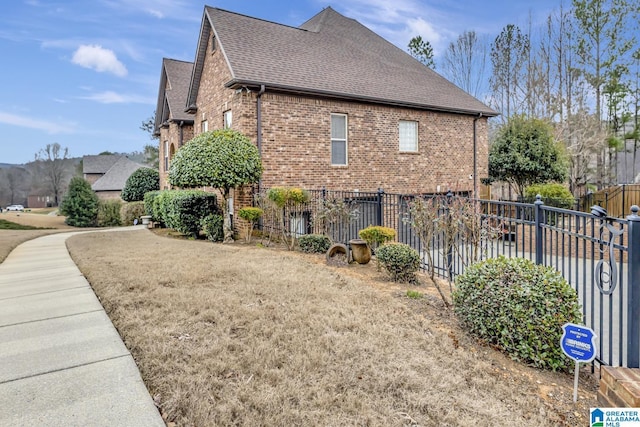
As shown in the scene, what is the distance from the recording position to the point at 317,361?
3172mm

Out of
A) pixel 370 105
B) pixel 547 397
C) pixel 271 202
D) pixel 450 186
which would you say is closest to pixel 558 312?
pixel 547 397

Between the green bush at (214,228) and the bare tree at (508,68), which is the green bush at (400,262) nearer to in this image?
the green bush at (214,228)

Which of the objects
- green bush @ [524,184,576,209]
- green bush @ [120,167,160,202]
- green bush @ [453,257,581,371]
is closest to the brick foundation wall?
green bush @ [453,257,581,371]

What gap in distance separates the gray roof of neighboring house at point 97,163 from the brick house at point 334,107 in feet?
129

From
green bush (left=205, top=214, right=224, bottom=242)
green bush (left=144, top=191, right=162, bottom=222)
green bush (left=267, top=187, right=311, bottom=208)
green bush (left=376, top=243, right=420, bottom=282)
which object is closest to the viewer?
green bush (left=376, top=243, right=420, bottom=282)

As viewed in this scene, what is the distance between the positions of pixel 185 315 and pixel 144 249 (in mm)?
5610

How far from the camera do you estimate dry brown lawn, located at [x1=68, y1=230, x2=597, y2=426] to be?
2576mm

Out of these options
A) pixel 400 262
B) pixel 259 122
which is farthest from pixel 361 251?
pixel 259 122

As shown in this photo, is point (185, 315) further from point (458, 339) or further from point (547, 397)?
point (547, 397)

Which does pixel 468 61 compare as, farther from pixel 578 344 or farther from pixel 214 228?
pixel 578 344

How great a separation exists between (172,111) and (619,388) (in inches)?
732

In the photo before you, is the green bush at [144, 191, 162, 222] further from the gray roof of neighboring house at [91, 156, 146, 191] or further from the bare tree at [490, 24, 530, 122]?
the gray roof of neighboring house at [91, 156, 146, 191]

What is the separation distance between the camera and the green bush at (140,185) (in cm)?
2303

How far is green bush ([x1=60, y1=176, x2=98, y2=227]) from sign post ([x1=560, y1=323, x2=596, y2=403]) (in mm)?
30363
